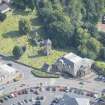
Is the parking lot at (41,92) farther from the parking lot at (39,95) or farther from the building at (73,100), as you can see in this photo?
the building at (73,100)

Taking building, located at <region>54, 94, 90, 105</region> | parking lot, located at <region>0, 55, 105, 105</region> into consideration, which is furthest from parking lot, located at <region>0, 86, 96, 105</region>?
building, located at <region>54, 94, 90, 105</region>

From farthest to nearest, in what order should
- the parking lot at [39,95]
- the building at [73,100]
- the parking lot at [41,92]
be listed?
the parking lot at [41,92], the parking lot at [39,95], the building at [73,100]

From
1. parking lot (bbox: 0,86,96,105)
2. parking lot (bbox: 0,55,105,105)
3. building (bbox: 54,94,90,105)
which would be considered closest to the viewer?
building (bbox: 54,94,90,105)

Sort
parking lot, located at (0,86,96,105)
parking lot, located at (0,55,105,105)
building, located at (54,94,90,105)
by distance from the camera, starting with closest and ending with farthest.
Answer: building, located at (54,94,90,105) < parking lot, located at (0,86,96,105) < parking lot, located at (0,55,105,105)

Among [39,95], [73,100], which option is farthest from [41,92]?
[73,100]

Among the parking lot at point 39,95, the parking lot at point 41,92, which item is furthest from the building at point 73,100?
the parking lot at point 41,92

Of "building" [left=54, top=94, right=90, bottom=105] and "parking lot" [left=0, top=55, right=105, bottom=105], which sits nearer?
"building" [left=54, top=94, right=90, bottom=105]

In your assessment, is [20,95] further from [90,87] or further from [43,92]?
[90,87]

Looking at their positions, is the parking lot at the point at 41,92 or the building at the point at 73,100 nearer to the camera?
A: the building at the point at 73,100

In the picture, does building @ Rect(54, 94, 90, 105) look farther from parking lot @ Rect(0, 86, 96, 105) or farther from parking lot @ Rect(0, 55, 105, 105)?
parking lot @ Rect(0, 55, 105, 105)

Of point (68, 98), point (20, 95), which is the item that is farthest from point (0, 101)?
point (68, 98)

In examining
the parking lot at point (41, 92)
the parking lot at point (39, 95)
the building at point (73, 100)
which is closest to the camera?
the building at point (73, 100)
